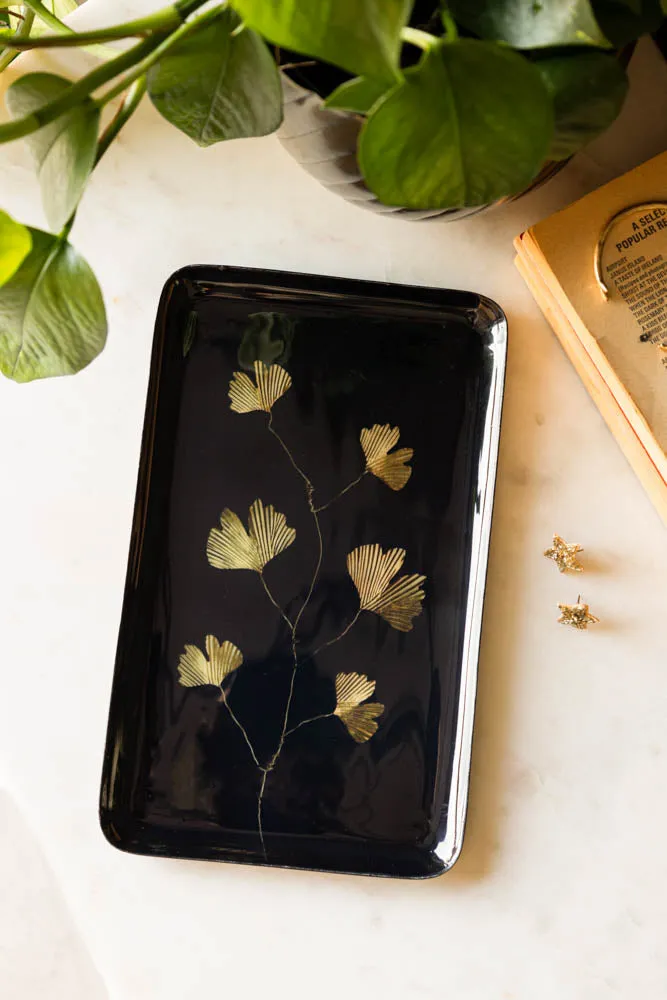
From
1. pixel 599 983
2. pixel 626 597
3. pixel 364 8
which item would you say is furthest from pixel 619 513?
pixel 364 8

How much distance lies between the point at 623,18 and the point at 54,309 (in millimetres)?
261

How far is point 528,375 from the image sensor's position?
583 mm

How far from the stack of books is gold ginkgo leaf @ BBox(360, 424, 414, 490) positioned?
137mm

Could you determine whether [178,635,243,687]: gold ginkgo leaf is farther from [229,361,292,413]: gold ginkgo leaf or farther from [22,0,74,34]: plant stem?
[22,0,74,34]: plant stem

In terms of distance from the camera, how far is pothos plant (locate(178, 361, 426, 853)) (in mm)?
571

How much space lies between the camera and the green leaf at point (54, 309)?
1.17ft

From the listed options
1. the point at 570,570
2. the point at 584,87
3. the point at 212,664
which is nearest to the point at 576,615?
the point at 570,570

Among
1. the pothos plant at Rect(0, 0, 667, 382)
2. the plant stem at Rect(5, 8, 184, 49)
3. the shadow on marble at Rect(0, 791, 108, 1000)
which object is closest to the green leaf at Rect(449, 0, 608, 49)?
the pothos plant at Rect(0, 0, 667, 382)

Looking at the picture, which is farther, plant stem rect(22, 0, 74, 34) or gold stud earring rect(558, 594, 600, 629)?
gold stud earring rect(558, 594, 600, 629)

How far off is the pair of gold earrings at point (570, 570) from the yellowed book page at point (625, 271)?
0.09 meters

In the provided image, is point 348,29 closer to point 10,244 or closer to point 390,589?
point 10,244

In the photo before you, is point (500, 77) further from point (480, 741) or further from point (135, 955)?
point (135, 955)

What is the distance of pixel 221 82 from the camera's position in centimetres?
33

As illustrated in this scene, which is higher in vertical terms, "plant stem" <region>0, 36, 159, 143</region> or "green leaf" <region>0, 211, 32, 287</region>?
"plant stem" <region>0, 36, 159, 143</region>
